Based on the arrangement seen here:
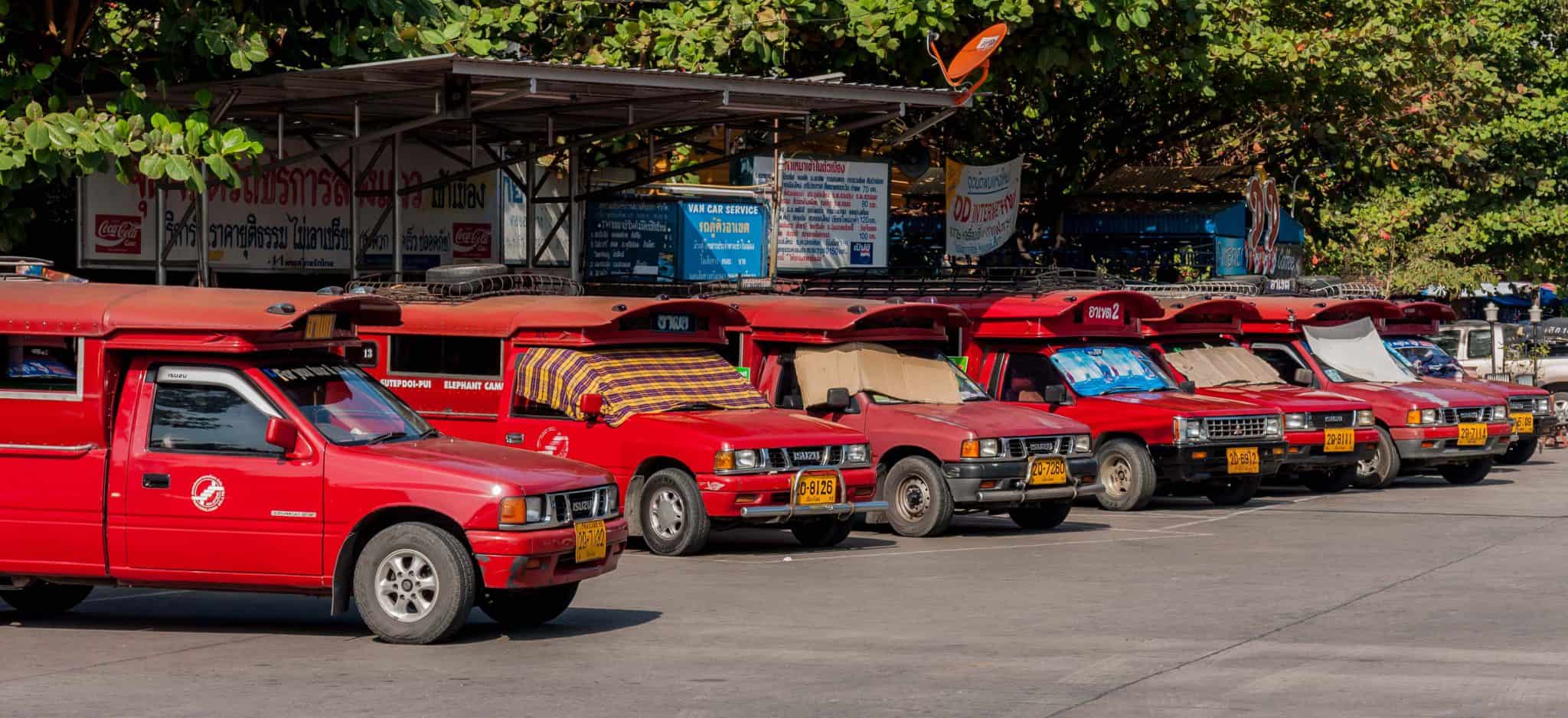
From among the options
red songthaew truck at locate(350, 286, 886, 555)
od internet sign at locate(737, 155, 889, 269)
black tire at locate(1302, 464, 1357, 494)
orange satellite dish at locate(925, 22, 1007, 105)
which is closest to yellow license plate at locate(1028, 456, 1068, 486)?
red songthaew truck at locate(350, 286, 886, 555)

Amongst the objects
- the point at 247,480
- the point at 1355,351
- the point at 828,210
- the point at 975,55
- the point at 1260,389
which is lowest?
the point at 247,480

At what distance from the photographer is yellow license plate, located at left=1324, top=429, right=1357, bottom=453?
20703 mm

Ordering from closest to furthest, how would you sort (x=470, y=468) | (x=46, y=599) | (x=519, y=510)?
(x=519, y=510)
(x=470, y=468)
(x=46, y=599)

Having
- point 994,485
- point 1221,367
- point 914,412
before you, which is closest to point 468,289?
point 914,412

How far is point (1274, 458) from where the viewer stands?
19781 millimetres

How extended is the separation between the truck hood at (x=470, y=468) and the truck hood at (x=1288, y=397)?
10810mm

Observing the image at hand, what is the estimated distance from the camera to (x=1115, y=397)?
64.0 ft

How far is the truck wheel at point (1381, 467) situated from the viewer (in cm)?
2223

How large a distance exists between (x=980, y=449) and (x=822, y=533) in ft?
4.96

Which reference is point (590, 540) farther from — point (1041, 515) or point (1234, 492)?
point (1234, 492)

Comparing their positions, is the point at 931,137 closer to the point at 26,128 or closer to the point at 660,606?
the point at 26,128

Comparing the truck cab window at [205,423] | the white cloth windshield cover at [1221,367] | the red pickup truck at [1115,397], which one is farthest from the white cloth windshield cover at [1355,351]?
the truck cab window at [205,423]

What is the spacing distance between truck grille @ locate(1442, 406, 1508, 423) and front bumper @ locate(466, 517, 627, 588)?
46.8ft

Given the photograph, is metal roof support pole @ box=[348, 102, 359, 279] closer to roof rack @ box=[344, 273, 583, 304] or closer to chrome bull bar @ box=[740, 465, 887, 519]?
roof rack @ box=[344, 273, 583, 304]
